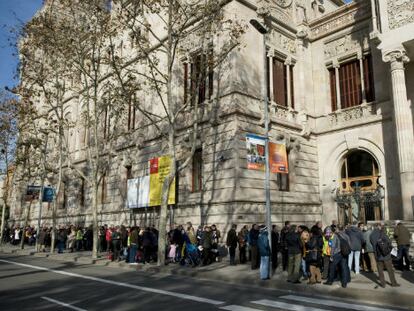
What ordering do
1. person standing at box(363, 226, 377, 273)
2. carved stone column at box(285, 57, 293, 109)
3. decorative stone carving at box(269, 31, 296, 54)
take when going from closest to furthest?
person standing at box(363, 226, 377, 273), decorative stone carving at box(269, 31, 296, 54), carved stone column at box(285, 57, 293, 109)

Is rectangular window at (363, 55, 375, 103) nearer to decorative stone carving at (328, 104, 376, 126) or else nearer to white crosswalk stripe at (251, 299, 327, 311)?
decorative stone carving at (328, 104, 376, 126)

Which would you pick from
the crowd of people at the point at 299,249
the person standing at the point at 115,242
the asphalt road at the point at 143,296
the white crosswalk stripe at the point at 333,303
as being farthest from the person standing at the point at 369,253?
the person standing at the point at 115,242

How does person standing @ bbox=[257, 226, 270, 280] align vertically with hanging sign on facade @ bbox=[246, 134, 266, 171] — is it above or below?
below

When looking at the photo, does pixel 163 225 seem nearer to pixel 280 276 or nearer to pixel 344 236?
pixel 280 276

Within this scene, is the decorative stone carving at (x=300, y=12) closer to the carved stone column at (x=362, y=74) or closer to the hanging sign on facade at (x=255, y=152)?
the carved stone column at (x=362, y=74)

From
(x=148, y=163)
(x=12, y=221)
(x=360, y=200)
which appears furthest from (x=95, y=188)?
(x=12, y=221)

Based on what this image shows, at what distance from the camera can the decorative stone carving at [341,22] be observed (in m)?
24.2

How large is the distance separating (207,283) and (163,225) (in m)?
5.00

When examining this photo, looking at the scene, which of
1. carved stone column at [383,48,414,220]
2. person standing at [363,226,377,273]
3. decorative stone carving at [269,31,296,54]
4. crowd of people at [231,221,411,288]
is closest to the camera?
crowd of people at [231,221,411,288]

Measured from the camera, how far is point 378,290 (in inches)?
406

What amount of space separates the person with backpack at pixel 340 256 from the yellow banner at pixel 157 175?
13.5m

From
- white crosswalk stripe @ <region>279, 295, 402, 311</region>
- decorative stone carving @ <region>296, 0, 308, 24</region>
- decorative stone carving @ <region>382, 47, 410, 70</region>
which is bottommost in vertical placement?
white crosswalk stripe @ <region>279, 295, 402, 311</region>

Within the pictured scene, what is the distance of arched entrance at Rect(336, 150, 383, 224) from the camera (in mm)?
22250

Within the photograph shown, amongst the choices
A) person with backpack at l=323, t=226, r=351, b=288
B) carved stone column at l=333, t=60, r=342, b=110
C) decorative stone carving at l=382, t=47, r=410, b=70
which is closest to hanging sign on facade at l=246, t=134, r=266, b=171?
person with backpack at l=323, t=226, r=351, b=288
